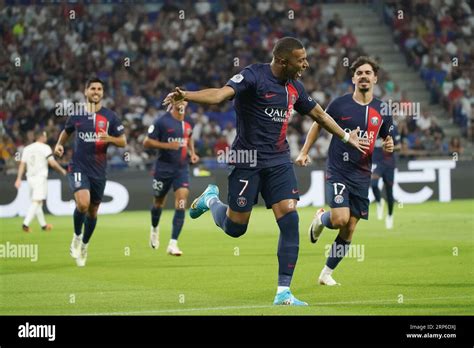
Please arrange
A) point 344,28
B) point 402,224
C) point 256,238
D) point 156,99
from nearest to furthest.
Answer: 1. point 256,238
2. point 402,224
3. point 156,99
4. point 344,28

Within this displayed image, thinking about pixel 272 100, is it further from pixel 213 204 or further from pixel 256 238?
pixel 256 238

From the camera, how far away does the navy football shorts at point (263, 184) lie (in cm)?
1123

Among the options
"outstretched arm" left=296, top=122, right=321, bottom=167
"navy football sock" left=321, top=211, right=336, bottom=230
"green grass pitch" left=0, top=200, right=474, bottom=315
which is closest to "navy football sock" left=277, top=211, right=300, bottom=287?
"green grass pitch" left=0, top=200, right=474, bottom=315

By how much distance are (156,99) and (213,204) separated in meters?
18.8

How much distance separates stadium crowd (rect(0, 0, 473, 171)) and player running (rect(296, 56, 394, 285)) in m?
15.6

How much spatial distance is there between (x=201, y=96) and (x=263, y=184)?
168cm

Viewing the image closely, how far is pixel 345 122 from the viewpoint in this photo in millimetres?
13430

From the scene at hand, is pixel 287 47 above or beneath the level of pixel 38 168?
above

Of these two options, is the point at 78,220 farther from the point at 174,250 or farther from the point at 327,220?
the point at 327,220

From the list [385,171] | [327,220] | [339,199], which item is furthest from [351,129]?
[385,171]

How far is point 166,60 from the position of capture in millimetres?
33031

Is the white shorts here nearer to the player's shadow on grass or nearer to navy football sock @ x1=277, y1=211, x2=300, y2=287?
the player's shadow on grass

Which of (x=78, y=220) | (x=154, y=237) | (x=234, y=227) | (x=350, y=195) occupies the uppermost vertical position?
(x=350, y=195)
